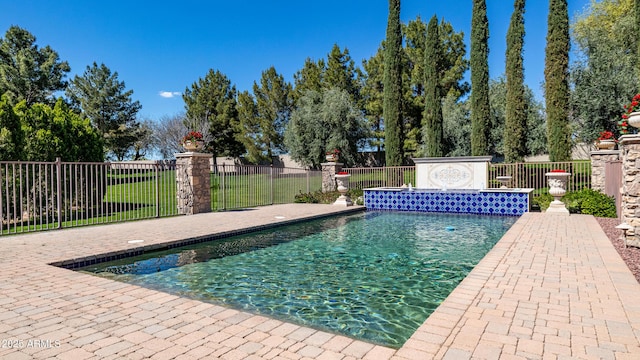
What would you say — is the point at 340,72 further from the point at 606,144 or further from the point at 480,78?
the point at 606,144

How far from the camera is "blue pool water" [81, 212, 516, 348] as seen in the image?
3635 mm

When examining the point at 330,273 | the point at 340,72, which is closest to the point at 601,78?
the point at 340,72

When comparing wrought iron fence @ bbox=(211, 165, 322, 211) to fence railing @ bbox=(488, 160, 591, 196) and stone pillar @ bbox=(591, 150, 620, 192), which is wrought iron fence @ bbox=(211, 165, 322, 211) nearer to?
fence railing @ bbox=(488, 160, 591, 196)

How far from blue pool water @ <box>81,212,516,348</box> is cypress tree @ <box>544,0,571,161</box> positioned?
11301mm

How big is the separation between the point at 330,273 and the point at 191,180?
7.24 meters

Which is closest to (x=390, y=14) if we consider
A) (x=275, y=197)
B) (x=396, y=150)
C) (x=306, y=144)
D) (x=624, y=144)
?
(x=396, y=150)

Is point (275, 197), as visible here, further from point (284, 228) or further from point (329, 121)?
point (329, 121)

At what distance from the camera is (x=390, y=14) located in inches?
844

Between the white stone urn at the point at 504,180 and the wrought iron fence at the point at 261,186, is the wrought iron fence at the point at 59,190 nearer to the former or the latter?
the wrought iron fence at the point at 261,186

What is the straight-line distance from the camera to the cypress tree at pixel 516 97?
62.4ft

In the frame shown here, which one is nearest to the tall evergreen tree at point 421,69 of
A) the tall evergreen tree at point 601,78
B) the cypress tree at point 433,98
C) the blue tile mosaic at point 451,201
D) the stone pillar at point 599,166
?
the cypress tree at point 433,98

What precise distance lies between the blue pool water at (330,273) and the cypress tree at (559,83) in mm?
11301

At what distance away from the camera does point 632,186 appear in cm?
580

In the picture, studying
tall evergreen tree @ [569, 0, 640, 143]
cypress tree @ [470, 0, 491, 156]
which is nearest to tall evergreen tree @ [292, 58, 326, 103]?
cypress tree @ [470, 0, 491, 156]
